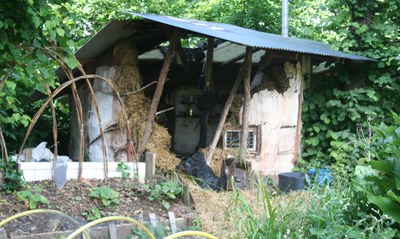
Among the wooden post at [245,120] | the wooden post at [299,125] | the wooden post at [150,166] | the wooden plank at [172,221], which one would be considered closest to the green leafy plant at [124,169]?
the wooden post at [150,166]

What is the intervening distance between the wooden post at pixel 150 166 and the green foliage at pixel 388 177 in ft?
12.1

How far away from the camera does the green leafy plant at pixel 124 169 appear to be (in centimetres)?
680

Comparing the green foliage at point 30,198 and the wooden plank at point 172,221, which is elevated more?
the green foliage at point 30,198

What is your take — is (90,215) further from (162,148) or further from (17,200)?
(162,148)

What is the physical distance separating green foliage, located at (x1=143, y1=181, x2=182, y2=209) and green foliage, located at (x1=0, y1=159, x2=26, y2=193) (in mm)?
1548

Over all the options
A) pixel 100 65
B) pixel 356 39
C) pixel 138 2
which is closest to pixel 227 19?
pixel 138 2

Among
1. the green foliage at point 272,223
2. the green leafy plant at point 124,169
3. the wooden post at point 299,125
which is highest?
the wooden post at point 299,125

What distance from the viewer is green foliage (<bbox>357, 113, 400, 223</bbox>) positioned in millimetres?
3434

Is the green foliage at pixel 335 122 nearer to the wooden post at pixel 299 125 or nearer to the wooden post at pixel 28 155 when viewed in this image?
the wooden post at pixel 299 125

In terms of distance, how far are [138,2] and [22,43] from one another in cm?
1106

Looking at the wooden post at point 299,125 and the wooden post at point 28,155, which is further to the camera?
the wooden post at point 299,125

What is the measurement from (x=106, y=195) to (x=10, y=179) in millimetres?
1155

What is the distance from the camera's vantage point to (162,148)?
7.91 metres

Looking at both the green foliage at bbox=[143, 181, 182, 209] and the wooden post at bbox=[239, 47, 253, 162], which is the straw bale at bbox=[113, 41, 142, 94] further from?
the green foliage at bbox=[143, 181, 182, 209]
